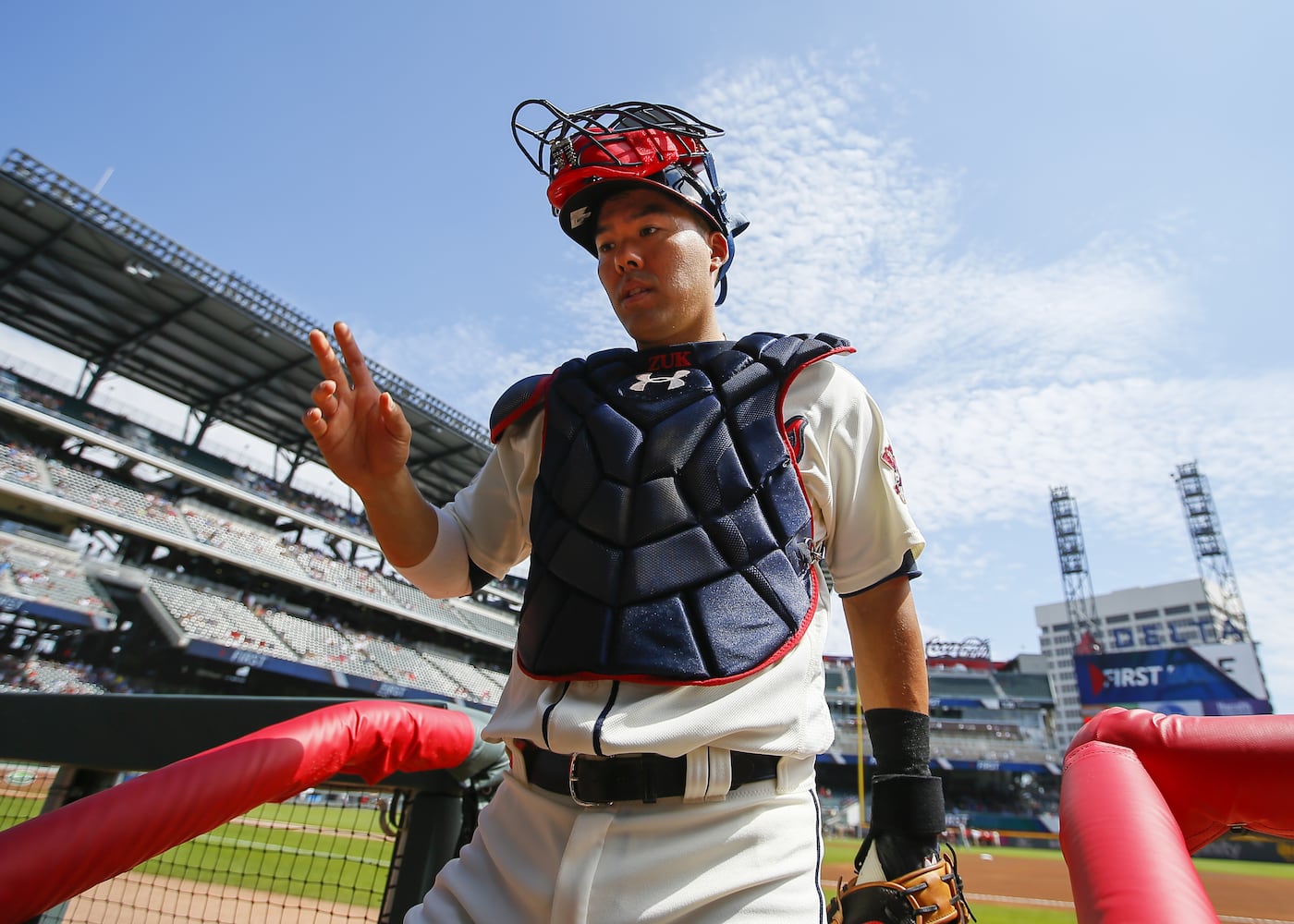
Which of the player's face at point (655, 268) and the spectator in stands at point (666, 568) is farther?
the player's face at point (655, 268)

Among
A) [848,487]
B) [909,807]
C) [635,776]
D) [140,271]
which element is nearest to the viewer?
[635,776]

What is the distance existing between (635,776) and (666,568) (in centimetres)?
31

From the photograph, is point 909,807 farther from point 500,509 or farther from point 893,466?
point 500,509

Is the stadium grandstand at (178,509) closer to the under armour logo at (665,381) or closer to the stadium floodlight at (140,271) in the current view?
the stadium floodlight at (140,271)

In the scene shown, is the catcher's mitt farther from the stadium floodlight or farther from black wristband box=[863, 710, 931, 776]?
the stadium floodlight

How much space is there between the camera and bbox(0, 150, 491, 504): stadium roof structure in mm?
16703

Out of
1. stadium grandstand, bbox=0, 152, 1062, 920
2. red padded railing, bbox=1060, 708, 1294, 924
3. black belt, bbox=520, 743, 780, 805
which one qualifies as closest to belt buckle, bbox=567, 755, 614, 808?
black belt, bbox=520, 743, 780, 805

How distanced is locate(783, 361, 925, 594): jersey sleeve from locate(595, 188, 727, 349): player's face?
30cm

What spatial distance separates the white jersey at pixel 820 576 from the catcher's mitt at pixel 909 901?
0.85 feet

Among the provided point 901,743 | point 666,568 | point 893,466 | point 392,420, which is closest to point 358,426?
point 392,420

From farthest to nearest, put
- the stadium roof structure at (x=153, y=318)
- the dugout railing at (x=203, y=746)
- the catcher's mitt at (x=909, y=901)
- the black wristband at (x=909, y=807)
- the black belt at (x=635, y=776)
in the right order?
the stadium roof structure at (x=153, y=318) → the dugout railing at (x=203, y=746) → the black wristband at (x=909, y=807) → the catcher's mitt at (x=909, y=901) → the black belt at (x=635, y=776)

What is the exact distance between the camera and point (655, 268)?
5.12 feet

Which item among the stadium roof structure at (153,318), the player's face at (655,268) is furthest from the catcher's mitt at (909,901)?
the stadium roof structure at (153,318)

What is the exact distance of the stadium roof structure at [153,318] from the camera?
16.7 m
